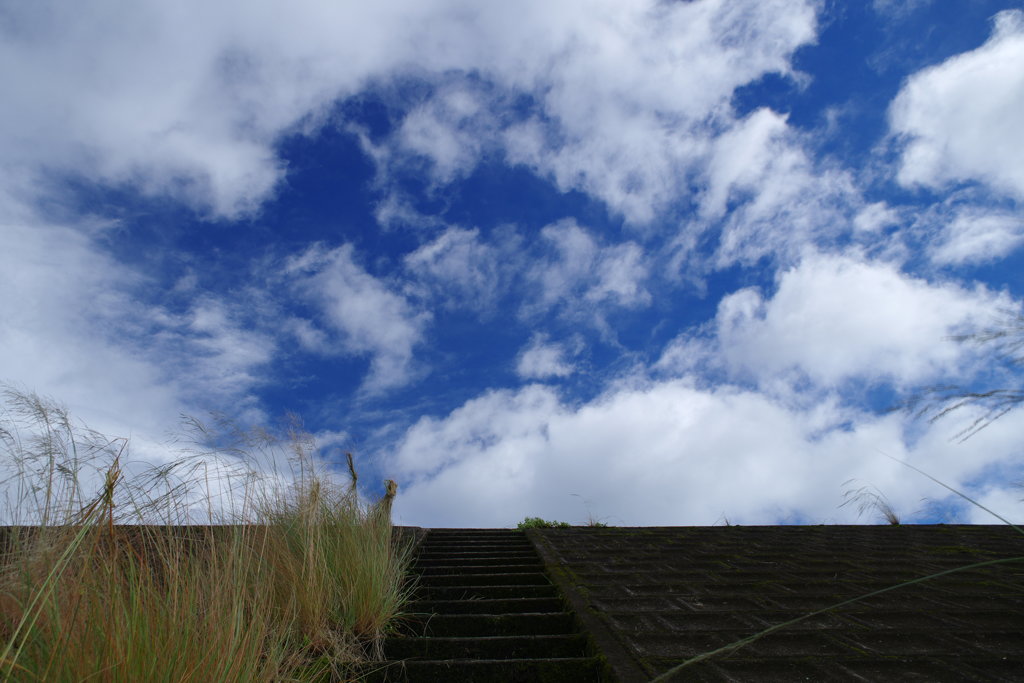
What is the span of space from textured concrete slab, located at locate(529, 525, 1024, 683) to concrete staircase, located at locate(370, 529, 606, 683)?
0.14 metres

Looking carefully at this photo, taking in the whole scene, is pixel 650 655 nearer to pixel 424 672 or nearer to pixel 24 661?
pixel 424 672

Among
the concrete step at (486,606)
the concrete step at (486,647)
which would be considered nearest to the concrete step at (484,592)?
the concrete step at (486,606)

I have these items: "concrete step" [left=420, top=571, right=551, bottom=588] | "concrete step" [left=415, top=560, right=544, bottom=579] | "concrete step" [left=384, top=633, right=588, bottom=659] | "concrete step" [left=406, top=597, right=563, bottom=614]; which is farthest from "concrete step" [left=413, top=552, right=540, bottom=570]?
"concrete step" [left=384, top=633, right=588, bottom=659]

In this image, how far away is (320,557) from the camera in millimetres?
2883

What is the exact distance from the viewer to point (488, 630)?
3287 mm

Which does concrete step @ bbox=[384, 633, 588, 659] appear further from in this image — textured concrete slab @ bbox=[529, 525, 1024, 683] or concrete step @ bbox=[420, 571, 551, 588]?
concrete step @ bbox=[420, 571, 551, 588]

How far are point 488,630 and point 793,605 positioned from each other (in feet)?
5.72

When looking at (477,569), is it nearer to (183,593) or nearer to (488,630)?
(488,630)

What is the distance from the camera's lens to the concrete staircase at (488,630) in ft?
8.50

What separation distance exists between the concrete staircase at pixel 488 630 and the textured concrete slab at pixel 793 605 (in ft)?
0.46

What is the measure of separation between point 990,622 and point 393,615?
126 inches

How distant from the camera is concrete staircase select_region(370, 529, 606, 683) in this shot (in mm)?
2590

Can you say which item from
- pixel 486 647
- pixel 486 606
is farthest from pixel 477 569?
pixel 486 647

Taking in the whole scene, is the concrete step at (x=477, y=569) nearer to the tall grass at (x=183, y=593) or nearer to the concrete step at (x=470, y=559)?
the concrete step at (x=470, y=559)
